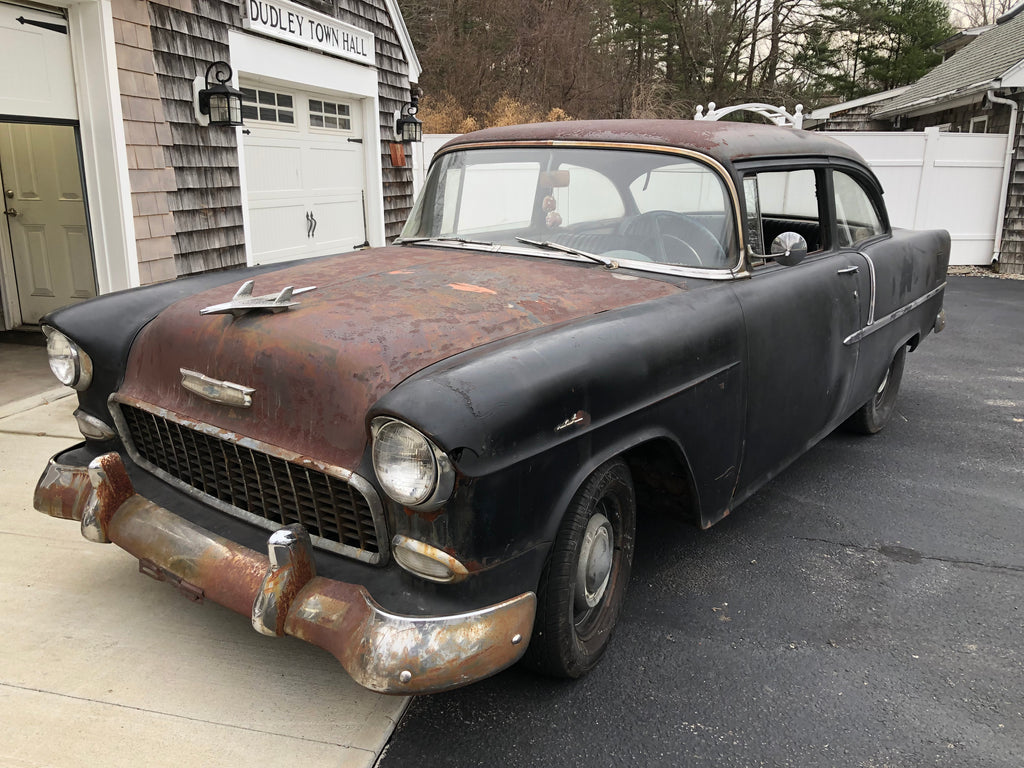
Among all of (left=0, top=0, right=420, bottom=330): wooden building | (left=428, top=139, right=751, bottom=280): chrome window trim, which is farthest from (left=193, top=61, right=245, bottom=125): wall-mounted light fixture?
(left=428, top=139, right=751, bottom=280): chrome window trim

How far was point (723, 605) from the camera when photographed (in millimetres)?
2912

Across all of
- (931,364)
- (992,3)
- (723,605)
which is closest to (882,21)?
(992,3)

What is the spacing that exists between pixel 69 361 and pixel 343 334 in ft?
3.82

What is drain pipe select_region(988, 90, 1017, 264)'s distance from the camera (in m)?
11.2

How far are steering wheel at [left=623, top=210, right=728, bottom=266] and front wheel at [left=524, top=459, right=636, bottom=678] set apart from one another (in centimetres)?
100

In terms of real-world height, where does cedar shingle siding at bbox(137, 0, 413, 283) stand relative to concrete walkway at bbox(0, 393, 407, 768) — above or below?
above

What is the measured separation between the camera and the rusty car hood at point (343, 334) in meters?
2.10

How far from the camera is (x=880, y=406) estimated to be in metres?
4.78

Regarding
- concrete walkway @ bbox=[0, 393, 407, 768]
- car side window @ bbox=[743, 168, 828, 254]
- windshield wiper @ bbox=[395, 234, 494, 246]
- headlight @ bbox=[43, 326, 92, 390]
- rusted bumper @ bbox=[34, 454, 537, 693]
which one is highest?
car side window @ bbox=[743, 168, 828, 254]

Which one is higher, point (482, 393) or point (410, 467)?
point (482, 393)

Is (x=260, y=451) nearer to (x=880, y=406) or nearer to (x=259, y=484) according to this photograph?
(x=259, y=484)

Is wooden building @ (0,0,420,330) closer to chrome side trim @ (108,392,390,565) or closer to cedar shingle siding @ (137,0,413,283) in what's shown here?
cedar shingle siding @ (137,0,413,283)

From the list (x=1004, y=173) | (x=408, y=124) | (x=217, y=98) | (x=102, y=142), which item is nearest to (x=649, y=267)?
(x=102, y=142)

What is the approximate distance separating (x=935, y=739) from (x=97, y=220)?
5659 millimetres
